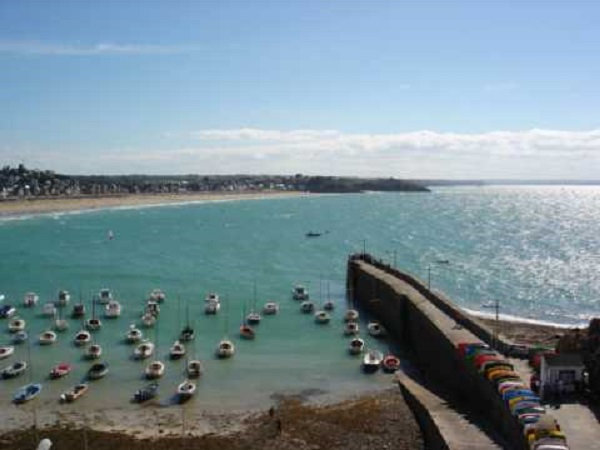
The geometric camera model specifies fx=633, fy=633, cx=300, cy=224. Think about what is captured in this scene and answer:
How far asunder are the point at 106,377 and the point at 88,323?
40.8ft

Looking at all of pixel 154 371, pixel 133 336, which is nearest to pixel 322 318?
pixel 133 336

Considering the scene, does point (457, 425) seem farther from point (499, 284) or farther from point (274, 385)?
point (499, 284)

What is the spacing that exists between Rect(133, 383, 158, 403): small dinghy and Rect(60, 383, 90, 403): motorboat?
276 cm

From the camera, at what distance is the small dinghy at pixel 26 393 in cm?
3184

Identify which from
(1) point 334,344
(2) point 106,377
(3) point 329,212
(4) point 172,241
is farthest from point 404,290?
(3) point 329,212

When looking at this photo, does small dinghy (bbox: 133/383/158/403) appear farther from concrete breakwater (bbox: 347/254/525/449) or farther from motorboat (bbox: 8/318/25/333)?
motorboat (bbox: 8/318/25/333)

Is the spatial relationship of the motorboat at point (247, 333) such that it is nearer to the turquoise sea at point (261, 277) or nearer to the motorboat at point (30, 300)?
the turquoise sea at point (261, 277)

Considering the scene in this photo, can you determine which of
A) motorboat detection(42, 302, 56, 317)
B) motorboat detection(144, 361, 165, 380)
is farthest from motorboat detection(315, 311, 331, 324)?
motorboat detection(42, 302, 56, 317)

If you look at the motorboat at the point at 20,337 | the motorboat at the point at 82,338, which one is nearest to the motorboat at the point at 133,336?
the motorboat at the point at 82,338

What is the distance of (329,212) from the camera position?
18538 centimetres

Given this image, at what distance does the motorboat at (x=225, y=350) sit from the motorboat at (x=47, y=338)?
1178 cm

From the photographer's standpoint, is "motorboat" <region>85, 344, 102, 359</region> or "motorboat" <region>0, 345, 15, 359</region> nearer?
"motorboat" <region>85, 344, 102, 359</region>

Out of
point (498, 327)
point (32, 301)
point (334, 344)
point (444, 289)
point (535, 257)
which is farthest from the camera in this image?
point (535, 257)

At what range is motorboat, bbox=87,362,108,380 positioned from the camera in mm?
35188
